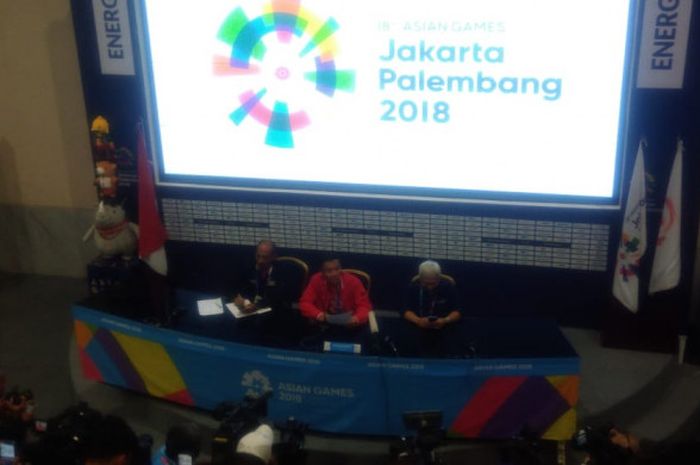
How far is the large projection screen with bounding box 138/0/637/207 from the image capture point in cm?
524

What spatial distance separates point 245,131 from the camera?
6.02 meters

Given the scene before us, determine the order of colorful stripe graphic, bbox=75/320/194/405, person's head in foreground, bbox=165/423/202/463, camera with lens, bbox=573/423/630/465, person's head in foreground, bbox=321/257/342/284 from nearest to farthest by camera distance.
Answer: camera with lens, bbox=573/423/630/465
person's head in foreground, bbox=165/423/202/463
colorful stripe graphic, bbox=75/320/194/405
person's head in foreground, bbox=321/257/342/284

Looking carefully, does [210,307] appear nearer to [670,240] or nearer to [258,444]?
[258,444]

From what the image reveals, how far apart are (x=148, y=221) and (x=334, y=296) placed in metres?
1.72

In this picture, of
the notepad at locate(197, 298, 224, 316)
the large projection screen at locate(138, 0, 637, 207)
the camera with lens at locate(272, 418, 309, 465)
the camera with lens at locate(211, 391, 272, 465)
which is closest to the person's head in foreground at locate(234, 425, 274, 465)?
the camera with lens at locate(211, 391, 272, 465)

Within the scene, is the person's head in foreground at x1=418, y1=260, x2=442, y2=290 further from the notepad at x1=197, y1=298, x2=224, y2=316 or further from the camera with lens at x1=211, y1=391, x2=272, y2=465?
the camera with lens at x1=211, y1=391, x2=272, y2=465

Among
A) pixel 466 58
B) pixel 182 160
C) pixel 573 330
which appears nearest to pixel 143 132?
pixel 182 160

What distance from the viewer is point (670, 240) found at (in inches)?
210

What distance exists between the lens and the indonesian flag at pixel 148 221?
6121 mm

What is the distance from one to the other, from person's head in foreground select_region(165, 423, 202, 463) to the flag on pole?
11.6ft

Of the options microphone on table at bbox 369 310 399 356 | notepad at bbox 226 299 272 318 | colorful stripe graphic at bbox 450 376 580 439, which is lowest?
colorful stripe graphic at bbox 450 376 580 439

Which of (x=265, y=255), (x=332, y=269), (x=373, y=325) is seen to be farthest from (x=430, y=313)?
(x=265, y=255)

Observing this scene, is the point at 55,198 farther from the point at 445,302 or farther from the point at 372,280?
the point at 445,302

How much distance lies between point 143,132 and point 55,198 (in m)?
1.63
